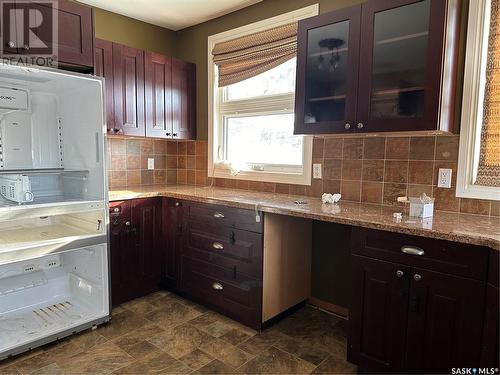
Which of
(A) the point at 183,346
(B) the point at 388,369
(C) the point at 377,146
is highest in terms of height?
(C) the point at 377,146

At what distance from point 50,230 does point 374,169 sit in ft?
7.53

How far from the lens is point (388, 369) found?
1.70 metres

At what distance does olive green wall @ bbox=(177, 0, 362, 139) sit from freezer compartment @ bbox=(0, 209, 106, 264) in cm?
141

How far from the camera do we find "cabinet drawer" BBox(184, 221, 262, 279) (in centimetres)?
225

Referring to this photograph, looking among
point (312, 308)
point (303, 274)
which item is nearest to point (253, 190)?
point (303, 274)

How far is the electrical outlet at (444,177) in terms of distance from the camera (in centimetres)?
204

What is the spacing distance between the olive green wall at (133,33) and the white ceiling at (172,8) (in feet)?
0.18

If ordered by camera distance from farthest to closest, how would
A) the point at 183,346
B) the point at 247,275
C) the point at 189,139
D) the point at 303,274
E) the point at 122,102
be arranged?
the point at 189,139 < the point at 122,102 < the point at 303,274 < the point at 247,275 < the point at 183,346

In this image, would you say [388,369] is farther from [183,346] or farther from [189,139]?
[189,139]

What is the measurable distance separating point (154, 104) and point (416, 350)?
8.69 ft

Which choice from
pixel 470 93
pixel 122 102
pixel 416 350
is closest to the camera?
pixel 416 350

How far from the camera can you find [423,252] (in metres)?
1.56

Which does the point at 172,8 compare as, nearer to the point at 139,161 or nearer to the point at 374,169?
the point at 139,161

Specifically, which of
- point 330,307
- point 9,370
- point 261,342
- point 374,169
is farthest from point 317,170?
point 9,370
